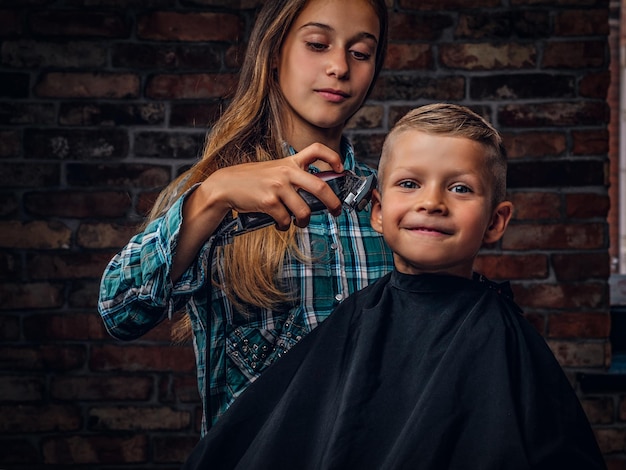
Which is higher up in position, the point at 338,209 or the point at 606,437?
the point at 338,209

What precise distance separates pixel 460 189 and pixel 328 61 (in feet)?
1.06

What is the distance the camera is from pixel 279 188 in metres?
0.89

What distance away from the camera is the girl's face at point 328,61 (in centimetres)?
113

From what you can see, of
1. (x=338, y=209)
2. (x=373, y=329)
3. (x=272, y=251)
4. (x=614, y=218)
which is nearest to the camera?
(x=338, y=209)

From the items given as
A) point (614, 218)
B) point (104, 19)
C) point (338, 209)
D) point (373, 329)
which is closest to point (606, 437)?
point (373, 329)

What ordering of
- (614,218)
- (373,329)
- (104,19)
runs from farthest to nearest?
1. (614,218)
2. (104,19)
3. (373,329)

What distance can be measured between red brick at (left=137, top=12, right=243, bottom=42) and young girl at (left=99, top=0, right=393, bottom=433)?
635mm

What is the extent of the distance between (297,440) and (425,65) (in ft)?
3.92

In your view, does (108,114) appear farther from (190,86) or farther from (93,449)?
(93,449)

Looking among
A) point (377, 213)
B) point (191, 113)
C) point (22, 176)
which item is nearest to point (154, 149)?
→ point (191, 113)

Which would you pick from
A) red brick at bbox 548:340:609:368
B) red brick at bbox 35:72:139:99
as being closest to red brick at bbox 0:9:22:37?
red brick at bbox 35:72:139:99

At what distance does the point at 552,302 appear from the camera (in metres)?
1.88

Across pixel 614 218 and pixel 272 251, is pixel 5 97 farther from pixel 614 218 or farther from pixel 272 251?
pixel 614 218

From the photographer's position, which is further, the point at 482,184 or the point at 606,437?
the point at 606,437
